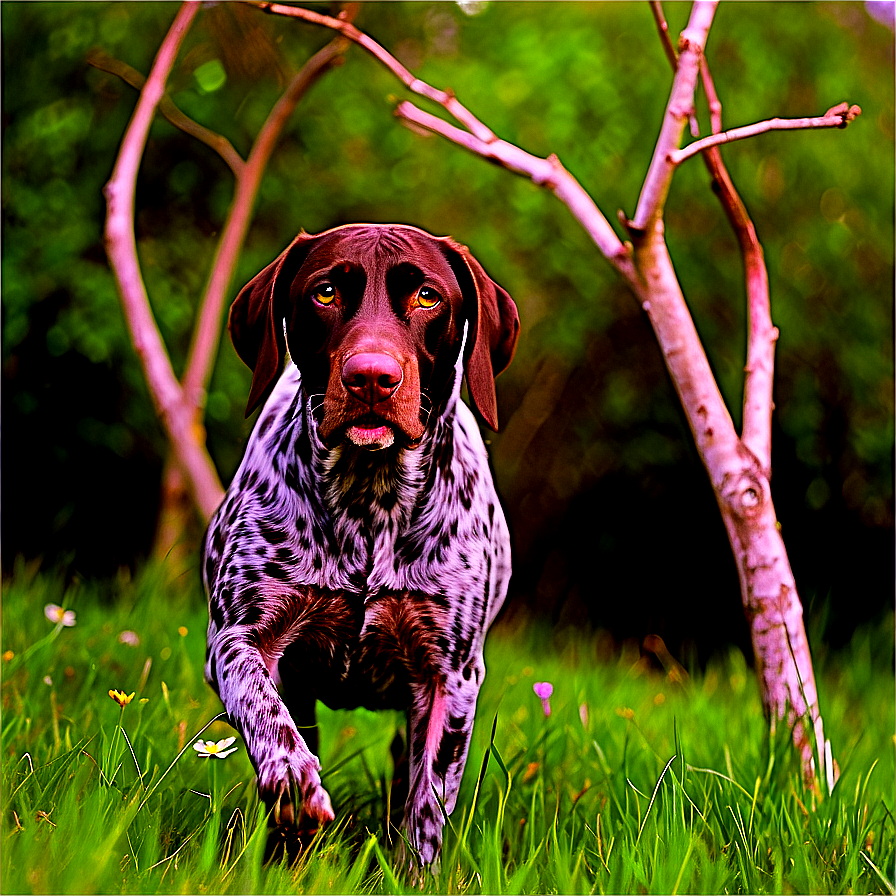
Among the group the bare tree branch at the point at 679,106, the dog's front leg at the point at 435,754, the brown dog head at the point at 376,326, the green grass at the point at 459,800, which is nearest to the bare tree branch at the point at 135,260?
the green grass at the point at 459,800

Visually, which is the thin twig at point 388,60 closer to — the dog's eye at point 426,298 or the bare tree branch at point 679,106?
the bare tree branch at point 679,106

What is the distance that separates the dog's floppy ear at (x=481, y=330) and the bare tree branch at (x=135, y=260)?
2602mm

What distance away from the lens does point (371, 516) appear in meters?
2.69

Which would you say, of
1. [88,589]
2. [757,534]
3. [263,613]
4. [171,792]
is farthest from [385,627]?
[88,589]

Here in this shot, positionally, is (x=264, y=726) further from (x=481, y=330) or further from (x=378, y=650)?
(x=481, y=330)

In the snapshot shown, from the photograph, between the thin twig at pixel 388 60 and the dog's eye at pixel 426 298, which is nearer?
the dog's eye at pixel 426 298

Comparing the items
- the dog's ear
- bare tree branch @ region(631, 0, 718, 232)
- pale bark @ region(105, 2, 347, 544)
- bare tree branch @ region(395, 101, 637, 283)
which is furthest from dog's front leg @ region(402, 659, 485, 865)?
pale bark @ region(105, 2, 347, 544)

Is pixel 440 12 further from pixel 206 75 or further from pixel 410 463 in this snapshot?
Result: pixel 410 463

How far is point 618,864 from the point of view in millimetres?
2686

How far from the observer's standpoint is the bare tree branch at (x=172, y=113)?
528 centimetres

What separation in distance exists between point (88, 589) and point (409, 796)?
10.5 feet

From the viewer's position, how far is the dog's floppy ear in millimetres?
2758

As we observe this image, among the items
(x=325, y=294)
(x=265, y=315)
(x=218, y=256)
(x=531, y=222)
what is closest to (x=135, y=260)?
(x=218, y=256)

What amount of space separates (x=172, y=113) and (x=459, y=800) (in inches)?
161
